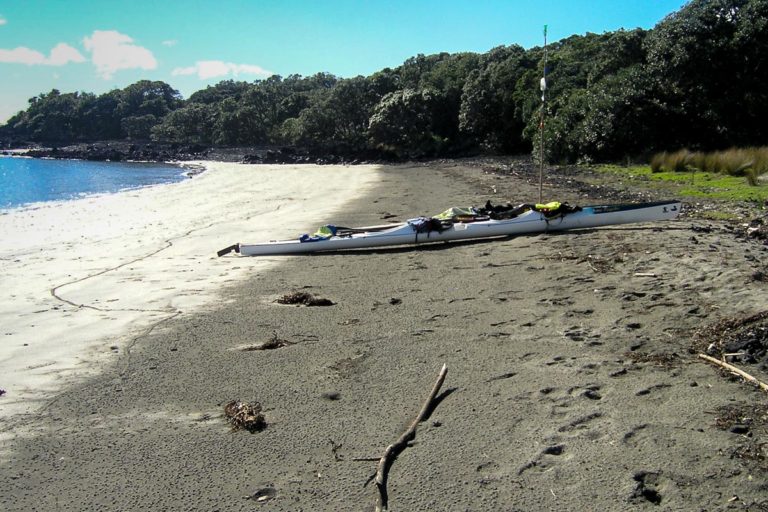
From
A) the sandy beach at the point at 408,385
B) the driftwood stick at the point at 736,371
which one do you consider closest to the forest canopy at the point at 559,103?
the sandy beach at the point at 408,385

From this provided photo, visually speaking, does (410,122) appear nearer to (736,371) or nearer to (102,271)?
(102,271)

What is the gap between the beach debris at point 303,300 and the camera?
21.0 ft

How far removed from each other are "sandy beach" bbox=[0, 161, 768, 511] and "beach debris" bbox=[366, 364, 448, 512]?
0.16ft

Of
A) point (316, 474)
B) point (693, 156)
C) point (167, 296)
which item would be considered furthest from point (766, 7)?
point (316, 474)

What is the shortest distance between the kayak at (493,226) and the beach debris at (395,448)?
17.0 ft

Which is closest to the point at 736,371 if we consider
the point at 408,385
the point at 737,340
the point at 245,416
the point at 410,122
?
the point at 737,340

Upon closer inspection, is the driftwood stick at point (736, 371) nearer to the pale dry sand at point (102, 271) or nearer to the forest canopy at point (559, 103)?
the pale dry sand at point (102, 271)

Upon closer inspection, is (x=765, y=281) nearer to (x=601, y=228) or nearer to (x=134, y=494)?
(x=601, y=228)

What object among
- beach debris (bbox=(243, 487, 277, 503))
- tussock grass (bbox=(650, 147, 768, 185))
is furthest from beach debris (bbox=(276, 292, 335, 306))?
tussock grass (bbox=(650, 147, 768, 185))

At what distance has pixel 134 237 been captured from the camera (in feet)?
40.5

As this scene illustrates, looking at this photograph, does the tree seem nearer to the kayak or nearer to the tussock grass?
the tussock grass

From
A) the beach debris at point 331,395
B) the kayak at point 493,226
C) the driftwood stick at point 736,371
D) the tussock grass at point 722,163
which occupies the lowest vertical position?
the beach debris at point 331,395

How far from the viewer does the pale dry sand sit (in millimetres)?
5262

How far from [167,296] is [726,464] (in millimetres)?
6291
